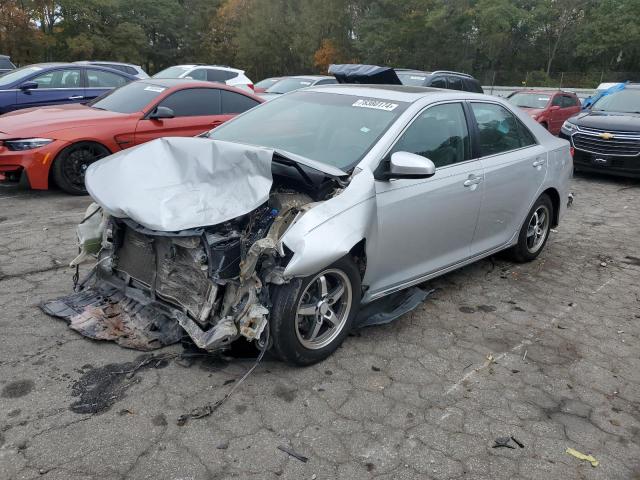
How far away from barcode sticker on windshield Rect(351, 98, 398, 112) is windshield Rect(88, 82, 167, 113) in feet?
14.5

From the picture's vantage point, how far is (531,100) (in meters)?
14.9

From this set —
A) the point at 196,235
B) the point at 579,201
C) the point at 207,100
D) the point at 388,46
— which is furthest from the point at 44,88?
the point at 388,46

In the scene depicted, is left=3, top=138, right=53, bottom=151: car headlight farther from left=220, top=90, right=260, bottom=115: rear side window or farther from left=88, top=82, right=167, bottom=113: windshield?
left=220, top=90, right=260, bottom=115: rear side window

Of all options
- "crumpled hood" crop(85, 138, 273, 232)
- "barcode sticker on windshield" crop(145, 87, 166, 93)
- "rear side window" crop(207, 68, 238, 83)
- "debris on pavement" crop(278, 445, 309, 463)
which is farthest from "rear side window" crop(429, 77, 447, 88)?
"debris on pavement" crop(278, 445, 309, 463)

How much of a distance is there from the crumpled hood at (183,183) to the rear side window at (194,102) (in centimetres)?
441

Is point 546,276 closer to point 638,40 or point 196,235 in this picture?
point 196,235

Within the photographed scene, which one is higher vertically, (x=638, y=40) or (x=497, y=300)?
(x=638, y=40)

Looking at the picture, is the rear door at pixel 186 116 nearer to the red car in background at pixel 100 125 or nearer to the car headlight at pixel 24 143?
the red car in background at pixel 100 125

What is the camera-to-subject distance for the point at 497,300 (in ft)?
14.9

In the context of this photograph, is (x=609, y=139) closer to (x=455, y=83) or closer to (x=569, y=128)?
(x=569, y=128)

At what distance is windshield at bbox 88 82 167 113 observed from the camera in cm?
756

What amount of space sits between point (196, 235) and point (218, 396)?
0.89 meters

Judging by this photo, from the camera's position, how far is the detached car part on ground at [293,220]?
119 inches

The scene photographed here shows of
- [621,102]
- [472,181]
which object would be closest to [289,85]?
[621,102]
